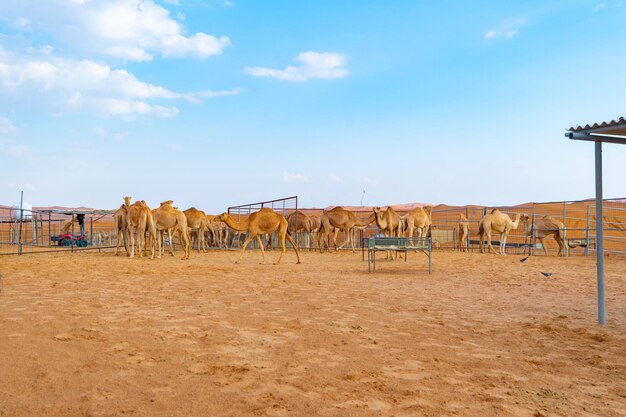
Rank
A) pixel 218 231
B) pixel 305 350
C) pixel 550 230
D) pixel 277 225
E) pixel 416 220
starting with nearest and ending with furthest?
pixel 305 350
pixel 277 225
pixel 416 220
pixel 550 230
pixel 218 231

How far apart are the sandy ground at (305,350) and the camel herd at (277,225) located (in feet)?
21.5

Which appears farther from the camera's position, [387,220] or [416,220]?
[416,220]

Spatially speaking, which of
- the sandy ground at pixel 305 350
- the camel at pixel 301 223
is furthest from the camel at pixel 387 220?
the sandy ground at pixel 305 350

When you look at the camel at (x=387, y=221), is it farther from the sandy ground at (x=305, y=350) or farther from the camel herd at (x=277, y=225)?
the sandy ground at (x=305, y=350)

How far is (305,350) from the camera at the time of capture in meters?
5.73

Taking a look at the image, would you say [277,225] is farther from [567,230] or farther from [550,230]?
[567,230]

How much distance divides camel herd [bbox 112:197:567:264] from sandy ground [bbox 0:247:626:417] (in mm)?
6559

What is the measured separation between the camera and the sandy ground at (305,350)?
4125 millimetres

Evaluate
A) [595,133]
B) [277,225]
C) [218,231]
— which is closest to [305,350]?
[595,133]

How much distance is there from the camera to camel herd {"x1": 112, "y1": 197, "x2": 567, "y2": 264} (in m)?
17.5

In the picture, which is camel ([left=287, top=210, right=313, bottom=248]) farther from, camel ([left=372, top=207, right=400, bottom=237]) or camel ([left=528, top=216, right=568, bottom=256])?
camel ([left=528, top=216, right=568, bottom=256])

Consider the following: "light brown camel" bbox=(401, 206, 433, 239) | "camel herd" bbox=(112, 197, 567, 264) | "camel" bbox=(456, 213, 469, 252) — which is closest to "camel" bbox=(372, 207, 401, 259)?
"camel herd" bbox=(112, 197, 567, 264)

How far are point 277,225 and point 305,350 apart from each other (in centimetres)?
1170

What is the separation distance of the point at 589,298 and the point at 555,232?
46.8 feet
